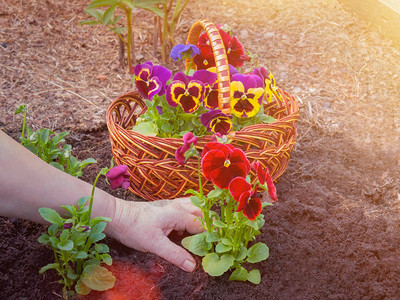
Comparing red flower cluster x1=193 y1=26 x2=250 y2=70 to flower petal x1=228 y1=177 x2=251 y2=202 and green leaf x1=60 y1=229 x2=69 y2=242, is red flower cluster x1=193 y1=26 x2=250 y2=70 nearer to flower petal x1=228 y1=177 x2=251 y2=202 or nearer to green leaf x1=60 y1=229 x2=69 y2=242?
flower petal x1=228 y1=177 x2=251 y2=202

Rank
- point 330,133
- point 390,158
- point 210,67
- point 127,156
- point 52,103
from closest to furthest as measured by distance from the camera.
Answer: point 127,156 < point 210,67 < point 390,158 < point 330,133 < point 52,103

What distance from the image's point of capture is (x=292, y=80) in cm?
269

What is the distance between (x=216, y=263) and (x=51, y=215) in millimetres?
495

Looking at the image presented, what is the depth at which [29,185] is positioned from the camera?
4.15ft

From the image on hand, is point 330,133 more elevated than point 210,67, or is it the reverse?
point 210,67

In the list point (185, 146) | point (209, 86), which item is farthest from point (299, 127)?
point (185, 146)

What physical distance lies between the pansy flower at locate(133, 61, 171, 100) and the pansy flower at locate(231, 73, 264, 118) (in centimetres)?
24

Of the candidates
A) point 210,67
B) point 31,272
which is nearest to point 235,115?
point 210,67

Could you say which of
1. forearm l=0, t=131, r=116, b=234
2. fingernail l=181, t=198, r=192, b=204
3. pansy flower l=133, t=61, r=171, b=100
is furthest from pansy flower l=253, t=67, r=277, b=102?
forearm l=0, t=131, r=116, b=234

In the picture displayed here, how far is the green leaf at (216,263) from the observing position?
1353 millimetres

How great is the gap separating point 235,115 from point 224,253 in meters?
0.52

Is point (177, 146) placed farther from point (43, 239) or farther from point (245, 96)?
point (43, 239)

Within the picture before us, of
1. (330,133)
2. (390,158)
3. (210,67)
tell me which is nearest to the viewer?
(210,67)

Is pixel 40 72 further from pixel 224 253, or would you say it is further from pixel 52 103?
pixel 224 253
